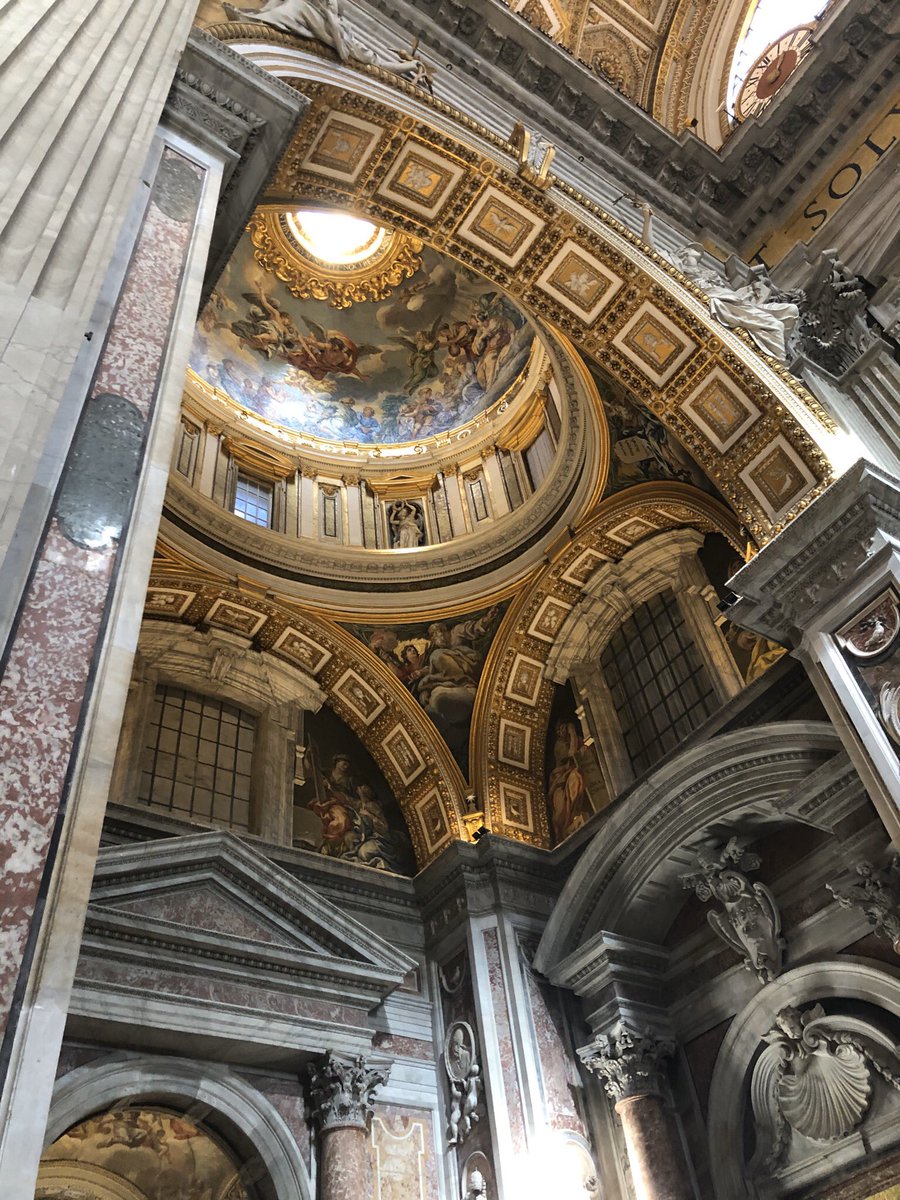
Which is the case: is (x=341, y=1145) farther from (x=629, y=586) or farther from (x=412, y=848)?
(x=629, y=586)

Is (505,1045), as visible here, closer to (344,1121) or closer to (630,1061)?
(630,1061)

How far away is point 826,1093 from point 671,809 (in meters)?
2.61

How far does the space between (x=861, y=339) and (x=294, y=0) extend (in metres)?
5.55

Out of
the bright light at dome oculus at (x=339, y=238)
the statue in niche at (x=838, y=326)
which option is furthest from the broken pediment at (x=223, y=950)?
the bright light at dome oculus at (x=339, y=238)

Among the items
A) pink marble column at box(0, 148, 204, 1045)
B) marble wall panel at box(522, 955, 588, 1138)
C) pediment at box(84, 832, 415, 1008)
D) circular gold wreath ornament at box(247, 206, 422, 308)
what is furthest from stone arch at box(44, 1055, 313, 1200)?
circular gold wreath ornament at box(247, 206, 422, 308)

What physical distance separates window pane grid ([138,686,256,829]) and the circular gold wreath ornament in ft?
20.8

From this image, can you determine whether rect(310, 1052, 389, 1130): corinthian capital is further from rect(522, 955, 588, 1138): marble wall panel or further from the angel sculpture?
the angel sculpture

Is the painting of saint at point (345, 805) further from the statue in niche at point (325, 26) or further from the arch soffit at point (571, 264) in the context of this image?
the statue in niche at point (325, 26)

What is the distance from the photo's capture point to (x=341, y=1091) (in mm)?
8664

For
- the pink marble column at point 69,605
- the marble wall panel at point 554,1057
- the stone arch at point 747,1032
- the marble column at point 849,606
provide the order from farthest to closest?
the marble wall panel at point 554,1057, the stone arch at point 747,1032, the marble column at point 849,606, the pink marble column at point 69,605

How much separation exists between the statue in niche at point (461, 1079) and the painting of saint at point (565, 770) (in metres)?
2.54

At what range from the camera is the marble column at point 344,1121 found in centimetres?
827

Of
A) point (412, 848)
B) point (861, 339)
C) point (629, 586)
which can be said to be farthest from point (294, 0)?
point (412, 848)

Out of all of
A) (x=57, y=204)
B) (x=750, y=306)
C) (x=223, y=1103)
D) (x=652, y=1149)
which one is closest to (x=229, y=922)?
(x=223, y=1103)
